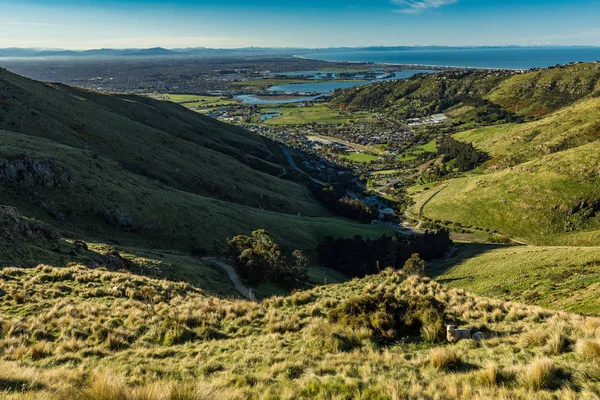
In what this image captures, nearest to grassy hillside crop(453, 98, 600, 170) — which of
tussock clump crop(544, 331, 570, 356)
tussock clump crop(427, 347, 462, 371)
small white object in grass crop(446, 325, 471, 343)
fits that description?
small white object in grass crop(446, 325, 471, 343)

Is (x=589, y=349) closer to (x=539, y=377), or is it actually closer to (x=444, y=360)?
(x=539, y=377)

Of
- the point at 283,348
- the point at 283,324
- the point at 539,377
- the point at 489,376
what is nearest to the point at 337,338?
the point at 283,348

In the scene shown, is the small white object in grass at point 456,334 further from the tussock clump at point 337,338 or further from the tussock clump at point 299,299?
the tussock clump at point 299,299

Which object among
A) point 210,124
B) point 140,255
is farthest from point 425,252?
point 210,124

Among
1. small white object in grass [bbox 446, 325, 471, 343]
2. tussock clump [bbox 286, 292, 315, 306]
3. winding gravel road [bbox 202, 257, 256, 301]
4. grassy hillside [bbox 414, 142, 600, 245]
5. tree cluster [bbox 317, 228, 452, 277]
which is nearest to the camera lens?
small white object in grass [bbox 446, 325, 471, 343]

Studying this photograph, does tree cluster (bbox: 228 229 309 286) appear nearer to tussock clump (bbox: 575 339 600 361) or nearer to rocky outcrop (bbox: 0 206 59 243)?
rocky outcrop (bbox: 0 206 59 243)

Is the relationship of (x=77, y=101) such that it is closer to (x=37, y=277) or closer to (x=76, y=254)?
(x=76, y=254)
